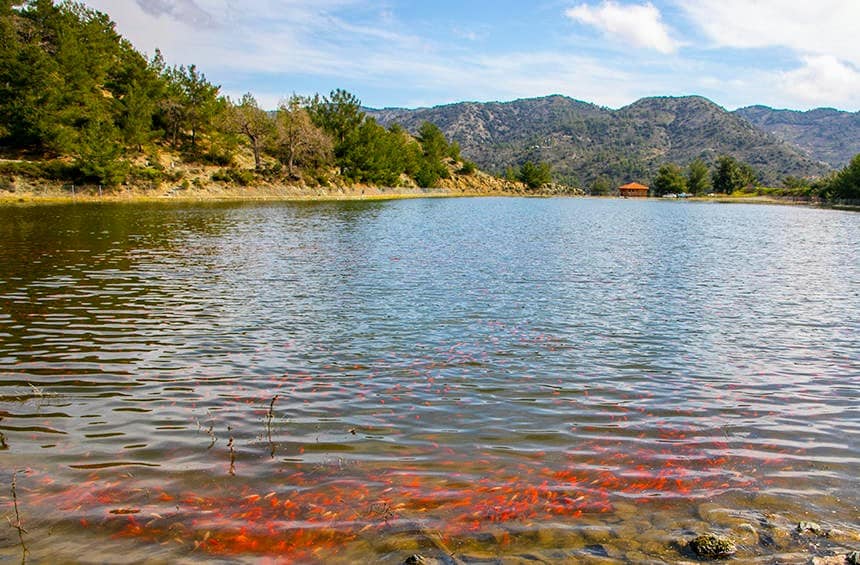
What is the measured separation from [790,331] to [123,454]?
19015 mm

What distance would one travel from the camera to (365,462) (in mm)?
8719

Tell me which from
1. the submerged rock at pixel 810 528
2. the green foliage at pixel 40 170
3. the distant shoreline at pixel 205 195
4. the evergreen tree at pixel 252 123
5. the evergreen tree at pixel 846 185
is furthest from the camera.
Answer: the evergreen tree at pixel 846 185

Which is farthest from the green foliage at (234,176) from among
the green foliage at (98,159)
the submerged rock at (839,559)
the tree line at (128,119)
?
the submerged rock at (839,559)

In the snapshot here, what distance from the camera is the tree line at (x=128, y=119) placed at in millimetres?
75188

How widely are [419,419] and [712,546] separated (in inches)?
215

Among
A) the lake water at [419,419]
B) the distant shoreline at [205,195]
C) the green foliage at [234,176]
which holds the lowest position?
the lake water at [419,419]

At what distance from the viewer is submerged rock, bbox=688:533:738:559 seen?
20.6ft

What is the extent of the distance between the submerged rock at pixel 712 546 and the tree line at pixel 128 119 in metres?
84.8

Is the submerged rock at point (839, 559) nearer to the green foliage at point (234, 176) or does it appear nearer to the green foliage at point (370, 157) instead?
the green foliage at point (234, 176)

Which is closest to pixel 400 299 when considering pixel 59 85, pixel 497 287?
pixel 497 287

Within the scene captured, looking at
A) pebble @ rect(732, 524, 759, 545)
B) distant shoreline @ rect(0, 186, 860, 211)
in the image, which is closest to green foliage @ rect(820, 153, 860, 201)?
distant shoreline @ rect(0, 186, 860, 211)

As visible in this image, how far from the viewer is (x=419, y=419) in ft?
34.5

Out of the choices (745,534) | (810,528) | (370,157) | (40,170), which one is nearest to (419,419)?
(745,534)

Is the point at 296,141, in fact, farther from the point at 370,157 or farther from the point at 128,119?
the point at 128,119
